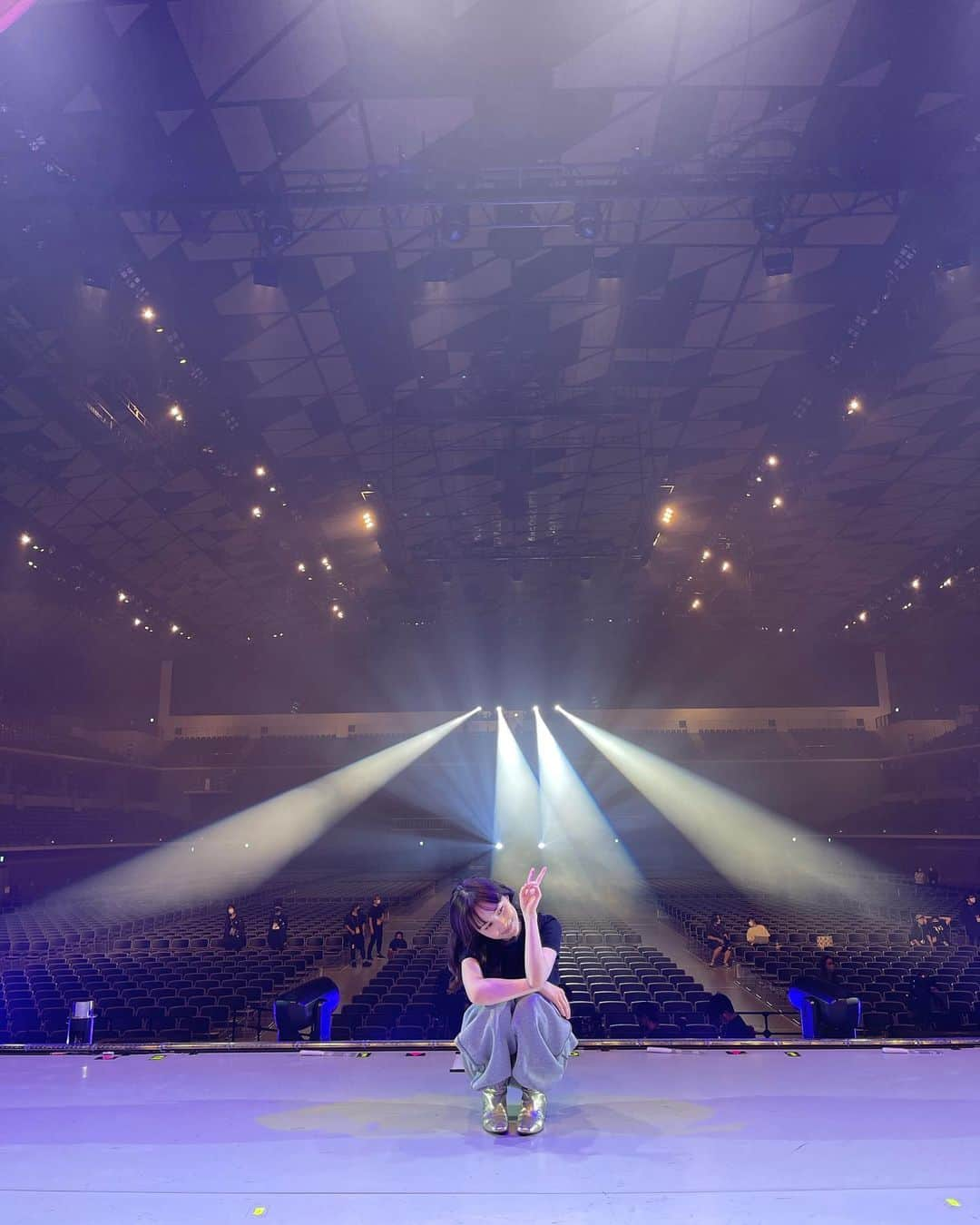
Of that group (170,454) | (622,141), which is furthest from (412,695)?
(622,141)

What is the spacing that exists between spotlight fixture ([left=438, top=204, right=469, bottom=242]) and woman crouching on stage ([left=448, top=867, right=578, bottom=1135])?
27.2ft

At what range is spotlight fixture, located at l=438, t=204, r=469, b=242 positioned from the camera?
31.2 ft

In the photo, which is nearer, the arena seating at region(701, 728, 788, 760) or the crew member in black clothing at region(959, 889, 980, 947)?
the crew member in black clothing at region(959, 889, 980, 947)

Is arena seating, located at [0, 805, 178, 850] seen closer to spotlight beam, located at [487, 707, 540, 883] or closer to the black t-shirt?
spotlight beam, located at [487, 707, 540, 883]

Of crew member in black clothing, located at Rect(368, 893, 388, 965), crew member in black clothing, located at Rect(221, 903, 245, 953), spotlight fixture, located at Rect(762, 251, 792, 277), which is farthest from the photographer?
crew member in black clothing, located at Rect(368, 893, 388, 965)

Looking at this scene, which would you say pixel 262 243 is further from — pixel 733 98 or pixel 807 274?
pixel 807 274

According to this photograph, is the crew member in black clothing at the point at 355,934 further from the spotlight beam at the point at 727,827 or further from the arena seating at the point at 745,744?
the arena seating at the point at 745,744

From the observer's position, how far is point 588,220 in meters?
9.63

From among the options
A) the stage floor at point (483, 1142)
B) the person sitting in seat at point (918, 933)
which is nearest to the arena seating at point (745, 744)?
the person sitting in seat at point (918, 933)

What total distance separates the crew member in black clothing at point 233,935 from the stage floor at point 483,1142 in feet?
35.5

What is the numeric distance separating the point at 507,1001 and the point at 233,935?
13.0m

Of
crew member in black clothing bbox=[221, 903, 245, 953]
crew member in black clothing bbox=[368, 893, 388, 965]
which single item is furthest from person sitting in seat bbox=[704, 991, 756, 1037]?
crew member in black clothing bbox=[221, 903, 245, 953]

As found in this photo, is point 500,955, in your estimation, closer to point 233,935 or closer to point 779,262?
point 779,262

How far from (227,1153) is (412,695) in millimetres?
31234
